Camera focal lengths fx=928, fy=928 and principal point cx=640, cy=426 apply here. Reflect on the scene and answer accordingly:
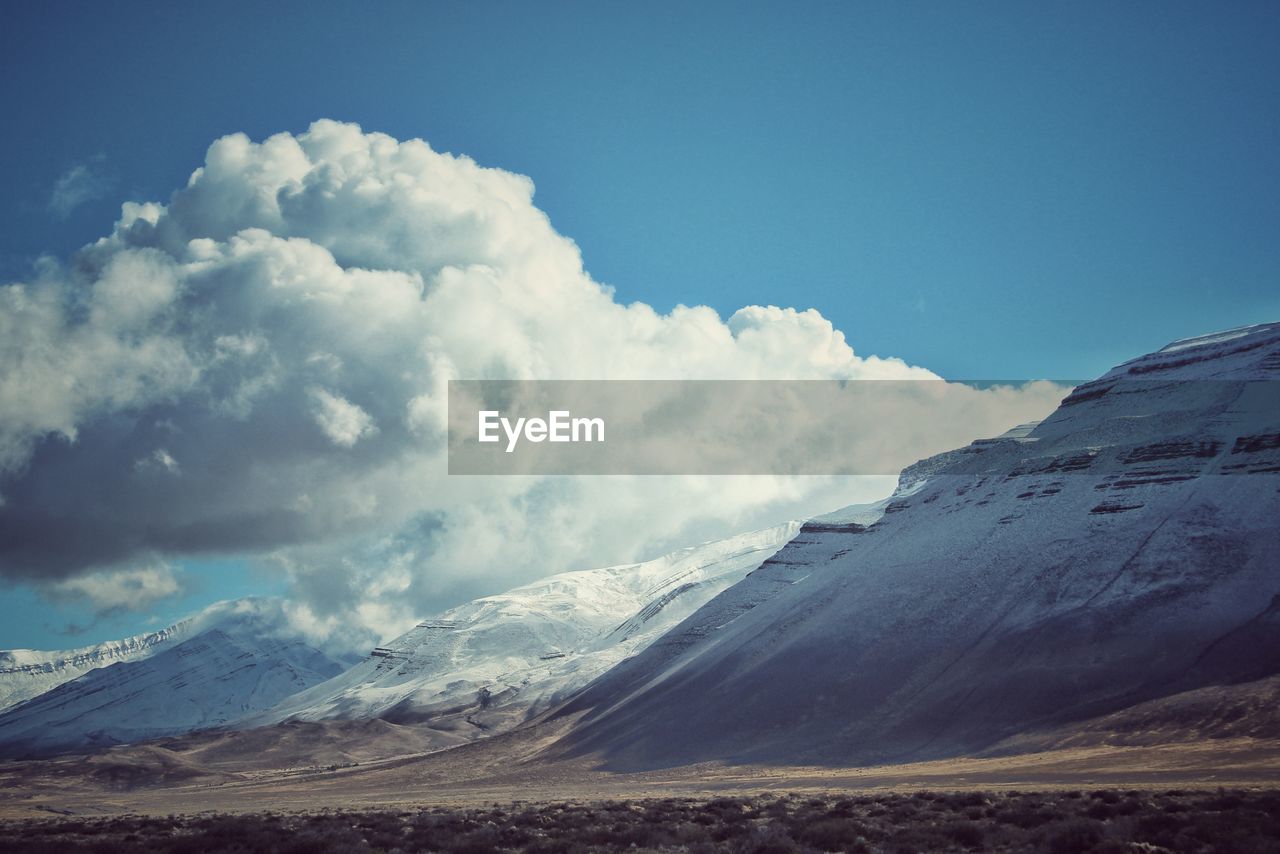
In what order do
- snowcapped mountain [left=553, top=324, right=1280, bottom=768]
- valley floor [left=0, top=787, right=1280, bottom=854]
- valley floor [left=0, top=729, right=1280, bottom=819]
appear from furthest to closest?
1. snowcapped mountain [left=553, top=324, right=1280, bottom=768]
2. valley floor [left=0, top=729, right=1280, bottom=819]
3. valley floor [left=0, top=787, right=1280, bottom=854]

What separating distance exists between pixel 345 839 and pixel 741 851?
13484 millimetres

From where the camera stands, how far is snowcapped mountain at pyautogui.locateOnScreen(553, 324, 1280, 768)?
217 ft

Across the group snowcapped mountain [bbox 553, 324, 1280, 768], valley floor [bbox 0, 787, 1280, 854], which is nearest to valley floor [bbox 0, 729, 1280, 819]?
snowcapped mountain [bbox 553, 324, 1280, 768]

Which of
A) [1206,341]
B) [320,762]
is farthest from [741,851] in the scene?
[320,762]

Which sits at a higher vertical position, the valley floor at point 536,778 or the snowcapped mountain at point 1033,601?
the snowcapped mountain at point 1033,601

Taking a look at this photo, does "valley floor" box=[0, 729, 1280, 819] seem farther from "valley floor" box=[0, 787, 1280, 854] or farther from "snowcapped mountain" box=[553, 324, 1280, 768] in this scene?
"valley floor" box=[0, 787, 1280, 854]

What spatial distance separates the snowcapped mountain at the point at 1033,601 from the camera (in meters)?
66.2

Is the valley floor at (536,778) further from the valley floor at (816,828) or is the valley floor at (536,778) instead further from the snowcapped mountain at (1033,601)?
the valley floor at (816,828)

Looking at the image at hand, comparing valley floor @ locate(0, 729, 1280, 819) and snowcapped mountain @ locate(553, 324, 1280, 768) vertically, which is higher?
snowcapped mountain @ locate(553, 324, 1280, 768)

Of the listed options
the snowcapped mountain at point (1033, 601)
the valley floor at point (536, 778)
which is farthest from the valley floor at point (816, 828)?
the snowcapped mountain at point (1033, 601)

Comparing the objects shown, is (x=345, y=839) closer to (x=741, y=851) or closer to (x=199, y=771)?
(x=741, y=851)

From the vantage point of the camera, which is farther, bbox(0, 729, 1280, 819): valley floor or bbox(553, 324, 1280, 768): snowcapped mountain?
bbox(553, 324, 1280, 768): snowcapped mountain

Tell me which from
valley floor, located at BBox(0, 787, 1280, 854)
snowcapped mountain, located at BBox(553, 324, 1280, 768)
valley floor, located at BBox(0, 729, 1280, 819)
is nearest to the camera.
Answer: valley floor, located at BBox(0, 787, 1280, 854)

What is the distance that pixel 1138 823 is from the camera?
2417 cm
